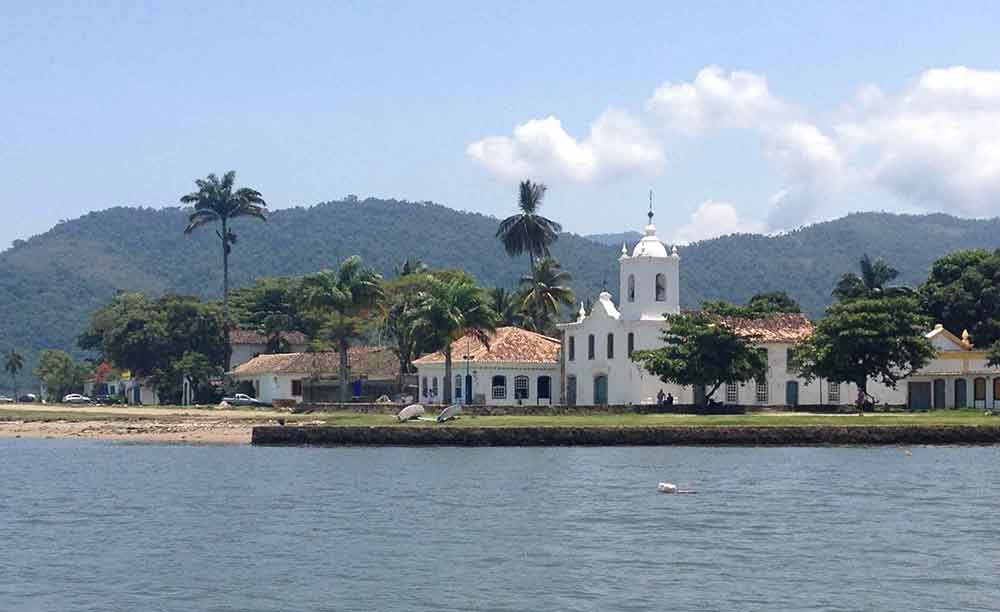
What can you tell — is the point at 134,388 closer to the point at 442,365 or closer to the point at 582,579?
the point at 442,365

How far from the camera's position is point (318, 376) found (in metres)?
109

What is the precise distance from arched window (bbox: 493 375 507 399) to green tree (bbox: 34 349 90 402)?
6935 centimetres

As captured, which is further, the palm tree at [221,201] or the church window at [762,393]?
the palm tree at [221,201]

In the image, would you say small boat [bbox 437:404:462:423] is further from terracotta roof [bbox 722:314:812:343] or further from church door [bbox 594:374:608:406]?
terracotta roof [bbox 722:314:812:343]

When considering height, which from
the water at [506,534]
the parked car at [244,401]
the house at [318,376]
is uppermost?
the house at [318,376]

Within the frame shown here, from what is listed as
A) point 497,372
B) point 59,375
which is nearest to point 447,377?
point 497,372

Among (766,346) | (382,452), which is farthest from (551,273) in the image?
(382,452)

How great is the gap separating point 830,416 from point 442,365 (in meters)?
26.8

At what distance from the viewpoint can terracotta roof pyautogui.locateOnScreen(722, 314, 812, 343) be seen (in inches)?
3413

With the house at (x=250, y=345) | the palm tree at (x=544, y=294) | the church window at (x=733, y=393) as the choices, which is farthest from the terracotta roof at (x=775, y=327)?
the house at (x=250, y=345)

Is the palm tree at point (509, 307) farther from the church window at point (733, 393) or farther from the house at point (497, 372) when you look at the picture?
the church window at point (733, 393)

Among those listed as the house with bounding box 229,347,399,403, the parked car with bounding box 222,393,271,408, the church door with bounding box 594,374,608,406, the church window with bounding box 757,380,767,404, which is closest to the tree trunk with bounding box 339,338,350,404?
the house with bounding box 229,347,399,403

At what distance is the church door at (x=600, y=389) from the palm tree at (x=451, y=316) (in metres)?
6.81

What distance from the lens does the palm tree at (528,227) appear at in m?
121
